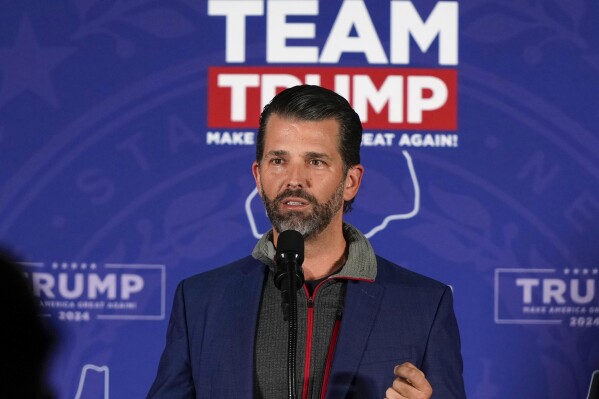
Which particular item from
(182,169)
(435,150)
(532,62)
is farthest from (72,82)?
(532,62)

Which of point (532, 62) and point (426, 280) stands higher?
point (532, 62)

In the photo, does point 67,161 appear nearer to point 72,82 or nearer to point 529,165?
point 72,82

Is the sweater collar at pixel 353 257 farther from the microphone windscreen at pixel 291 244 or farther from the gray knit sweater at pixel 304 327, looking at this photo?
the microphone windscreen at pixel 291 244

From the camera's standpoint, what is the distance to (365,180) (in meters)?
2.72

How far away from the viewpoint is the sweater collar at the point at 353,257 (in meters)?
1.79

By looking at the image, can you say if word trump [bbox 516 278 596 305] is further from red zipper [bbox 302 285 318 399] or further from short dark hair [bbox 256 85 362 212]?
red zipper [bbox 302 285 318 399]

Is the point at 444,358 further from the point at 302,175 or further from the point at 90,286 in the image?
the point at 90,286

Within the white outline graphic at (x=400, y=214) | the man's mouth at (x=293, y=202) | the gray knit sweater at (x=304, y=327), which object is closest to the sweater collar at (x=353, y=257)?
the gray knit sweater at (x=304, y=327)

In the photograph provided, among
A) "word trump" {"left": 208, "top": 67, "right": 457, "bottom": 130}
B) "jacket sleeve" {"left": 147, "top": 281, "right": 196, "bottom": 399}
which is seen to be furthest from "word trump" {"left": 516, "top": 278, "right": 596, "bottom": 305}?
"jacket sleeve" {"left": 147, "top": 281, "right": 196, "bottom": 399}

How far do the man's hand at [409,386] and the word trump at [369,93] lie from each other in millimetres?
1391

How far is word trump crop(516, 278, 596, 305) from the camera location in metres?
2.69

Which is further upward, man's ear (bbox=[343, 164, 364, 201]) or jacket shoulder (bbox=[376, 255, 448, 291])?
man's ear (bbox=[343, 164, 364, 201])

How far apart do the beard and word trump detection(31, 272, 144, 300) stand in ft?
3.51

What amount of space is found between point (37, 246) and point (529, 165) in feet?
5.13
